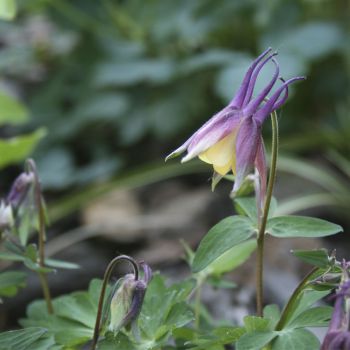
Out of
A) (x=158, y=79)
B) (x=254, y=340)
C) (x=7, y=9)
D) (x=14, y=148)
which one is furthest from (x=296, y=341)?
(x=158, y=79)

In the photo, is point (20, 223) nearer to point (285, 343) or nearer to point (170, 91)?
point (285, 343)

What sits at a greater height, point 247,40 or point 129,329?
point 247,40

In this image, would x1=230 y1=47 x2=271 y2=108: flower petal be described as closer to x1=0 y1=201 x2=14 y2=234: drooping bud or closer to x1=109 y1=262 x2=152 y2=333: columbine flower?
x1=109 y1=262 x2=152 y2=333: columbine flower

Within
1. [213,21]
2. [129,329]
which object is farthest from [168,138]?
[129,329]

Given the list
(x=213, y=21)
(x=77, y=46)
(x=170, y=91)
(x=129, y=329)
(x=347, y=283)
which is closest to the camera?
(x=347, y=283)

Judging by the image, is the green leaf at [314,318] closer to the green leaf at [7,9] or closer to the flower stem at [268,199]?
the flower stem at [268,199]

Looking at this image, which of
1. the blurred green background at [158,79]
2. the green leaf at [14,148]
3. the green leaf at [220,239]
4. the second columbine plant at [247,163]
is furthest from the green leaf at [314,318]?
the blurred green background at [158,79]
